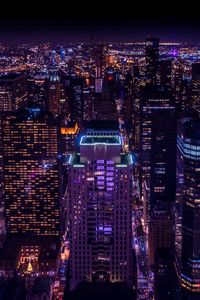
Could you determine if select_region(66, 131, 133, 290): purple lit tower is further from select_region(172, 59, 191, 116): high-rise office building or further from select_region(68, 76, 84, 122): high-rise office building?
select_region(68, 76, 84, 122): high-rise office building

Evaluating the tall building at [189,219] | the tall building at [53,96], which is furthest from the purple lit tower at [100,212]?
the tall building at [53,96]

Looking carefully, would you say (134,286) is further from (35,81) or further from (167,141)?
(35,81)

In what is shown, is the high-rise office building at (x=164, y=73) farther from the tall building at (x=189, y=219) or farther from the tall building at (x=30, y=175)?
the tall building at (x=189, y=219)

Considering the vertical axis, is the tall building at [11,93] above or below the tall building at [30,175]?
above

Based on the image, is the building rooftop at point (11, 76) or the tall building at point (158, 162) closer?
the tall building at point (158, 162)

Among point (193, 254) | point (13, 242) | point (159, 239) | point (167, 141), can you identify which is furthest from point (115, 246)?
point (167, 141)

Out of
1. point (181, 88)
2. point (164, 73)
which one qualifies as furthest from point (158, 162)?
point (164, 73)

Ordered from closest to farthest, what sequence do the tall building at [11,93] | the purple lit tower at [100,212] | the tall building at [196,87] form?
1. the purple lit tower at [100,212]
2. the tall building at [196,87]
3. the tall building at [11,93]
